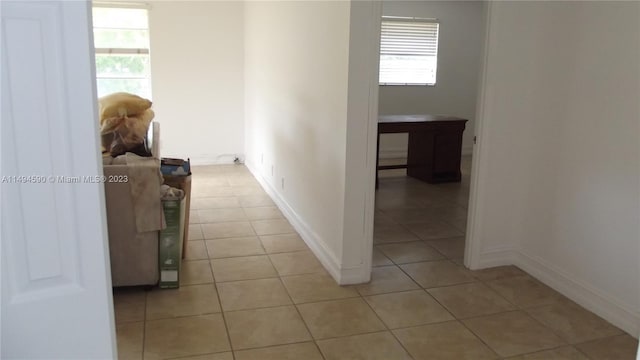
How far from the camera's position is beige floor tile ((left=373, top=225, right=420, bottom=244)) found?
13.8 ft

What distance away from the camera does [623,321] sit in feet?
9.32

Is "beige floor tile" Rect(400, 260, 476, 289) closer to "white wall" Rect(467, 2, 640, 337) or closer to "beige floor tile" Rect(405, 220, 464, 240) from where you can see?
"white wall" Rect(467, 2, 640, 337)

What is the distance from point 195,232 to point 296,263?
1.02 m

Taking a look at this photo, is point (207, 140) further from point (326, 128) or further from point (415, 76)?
point (326, 128)

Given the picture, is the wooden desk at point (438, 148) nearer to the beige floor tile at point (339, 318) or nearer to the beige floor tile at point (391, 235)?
the beige floor tile at point (391, 235)

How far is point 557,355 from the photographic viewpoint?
2.61 metres

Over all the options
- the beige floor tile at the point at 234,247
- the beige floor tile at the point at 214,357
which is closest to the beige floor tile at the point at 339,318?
the beige floor tile at the point at 214,357

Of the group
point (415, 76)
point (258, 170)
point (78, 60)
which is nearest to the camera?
point (78, 60)

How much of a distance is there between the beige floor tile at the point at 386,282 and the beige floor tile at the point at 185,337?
36.6 inches

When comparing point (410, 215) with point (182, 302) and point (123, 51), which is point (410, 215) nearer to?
point (182, 302)

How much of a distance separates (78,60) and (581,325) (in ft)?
9.11

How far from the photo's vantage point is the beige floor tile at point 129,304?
2896 mm

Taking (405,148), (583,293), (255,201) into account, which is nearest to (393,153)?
(405,148)

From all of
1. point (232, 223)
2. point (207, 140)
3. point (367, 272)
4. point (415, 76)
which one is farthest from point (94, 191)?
point (415, 76)
